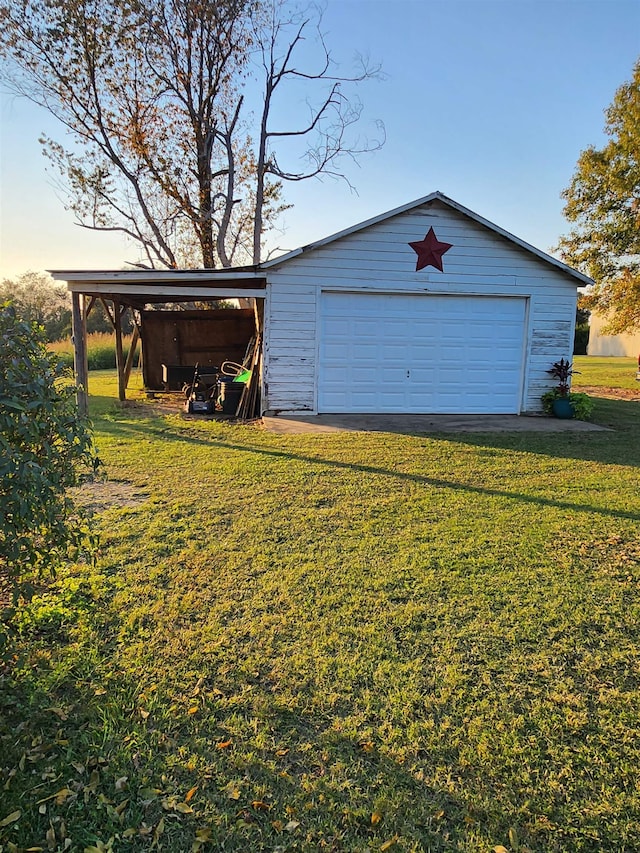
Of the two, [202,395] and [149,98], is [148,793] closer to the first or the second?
[202,395]

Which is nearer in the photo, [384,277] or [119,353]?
[384,277]

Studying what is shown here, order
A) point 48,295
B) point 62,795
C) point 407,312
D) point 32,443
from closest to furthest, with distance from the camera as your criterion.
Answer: point 62,795 → point 32,443 → point 407,312 → point 48,295

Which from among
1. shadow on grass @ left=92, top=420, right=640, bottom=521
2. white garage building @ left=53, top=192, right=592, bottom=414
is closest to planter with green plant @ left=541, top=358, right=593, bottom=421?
white garage building @ left=53, top=192, right=592, bottom=414

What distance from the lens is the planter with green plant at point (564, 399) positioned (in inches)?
411

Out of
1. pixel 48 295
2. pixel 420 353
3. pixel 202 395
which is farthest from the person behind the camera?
pixel 48 295

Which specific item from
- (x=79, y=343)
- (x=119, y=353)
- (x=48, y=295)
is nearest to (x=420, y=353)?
(x=79, y=343)

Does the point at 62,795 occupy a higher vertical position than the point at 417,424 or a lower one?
lower

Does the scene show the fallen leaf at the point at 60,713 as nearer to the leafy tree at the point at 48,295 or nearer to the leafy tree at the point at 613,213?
the leafy tree at the point at 48,295

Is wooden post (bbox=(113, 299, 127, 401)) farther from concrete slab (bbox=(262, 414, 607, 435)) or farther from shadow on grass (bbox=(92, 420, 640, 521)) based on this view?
concrete slab (bbox=(262, 414, 607, 435))

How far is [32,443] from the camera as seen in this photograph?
7.67 ft

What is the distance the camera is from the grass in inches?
69.6

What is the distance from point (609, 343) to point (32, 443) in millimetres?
42846

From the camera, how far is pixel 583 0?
9.31 metres

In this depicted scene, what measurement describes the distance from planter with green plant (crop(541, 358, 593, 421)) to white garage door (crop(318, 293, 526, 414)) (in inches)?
24.7
